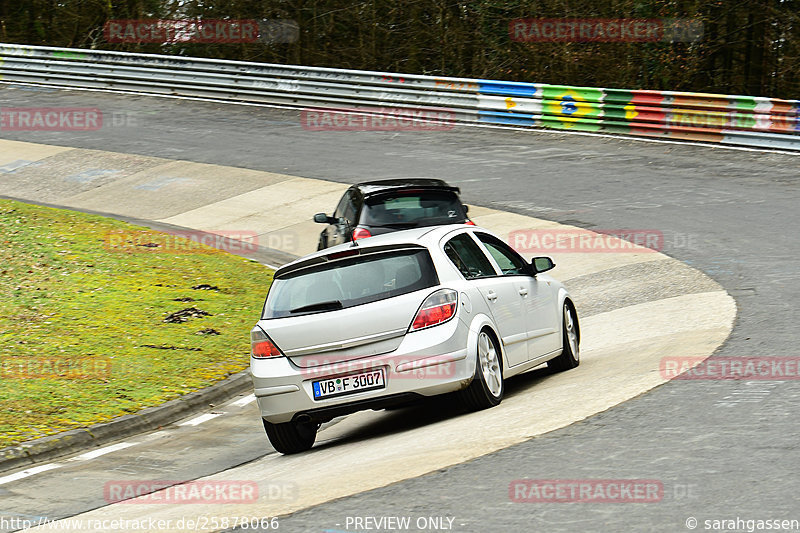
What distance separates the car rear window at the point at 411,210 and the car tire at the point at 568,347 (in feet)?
12.3

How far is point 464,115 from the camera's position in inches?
1107

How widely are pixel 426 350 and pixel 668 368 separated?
222 cm

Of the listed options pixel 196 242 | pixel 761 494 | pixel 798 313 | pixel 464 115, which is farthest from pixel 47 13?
pixel 761 494

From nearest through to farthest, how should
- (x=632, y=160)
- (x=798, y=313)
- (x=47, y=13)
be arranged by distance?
(x=798, y=313), (x=632, y=160), (x=47, y=13)

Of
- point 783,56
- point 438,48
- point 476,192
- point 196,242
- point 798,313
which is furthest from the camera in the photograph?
point 438,48

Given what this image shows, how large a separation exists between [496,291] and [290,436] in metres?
2.07

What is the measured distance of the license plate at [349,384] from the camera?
8148mm

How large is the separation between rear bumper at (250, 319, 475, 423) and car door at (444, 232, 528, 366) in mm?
697

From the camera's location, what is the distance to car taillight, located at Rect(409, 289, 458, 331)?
8203 mm

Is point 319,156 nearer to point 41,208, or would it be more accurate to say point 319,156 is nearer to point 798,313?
point 41,208
